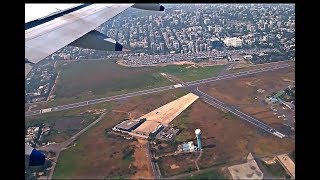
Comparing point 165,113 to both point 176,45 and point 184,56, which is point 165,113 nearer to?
point 184,56

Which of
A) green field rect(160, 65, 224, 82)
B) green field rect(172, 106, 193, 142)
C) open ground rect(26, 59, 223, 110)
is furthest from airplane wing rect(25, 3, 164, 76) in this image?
green field rect(160, 65, 224, 82)

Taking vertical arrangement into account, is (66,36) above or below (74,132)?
above

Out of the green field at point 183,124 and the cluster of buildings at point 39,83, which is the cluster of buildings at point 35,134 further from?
the green field at point 183,124

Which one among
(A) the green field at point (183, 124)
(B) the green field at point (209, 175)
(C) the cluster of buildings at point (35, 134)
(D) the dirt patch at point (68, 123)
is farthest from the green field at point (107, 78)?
(B) the green field at point (209, 175)

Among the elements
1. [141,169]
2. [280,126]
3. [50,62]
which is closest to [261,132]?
[280,126]

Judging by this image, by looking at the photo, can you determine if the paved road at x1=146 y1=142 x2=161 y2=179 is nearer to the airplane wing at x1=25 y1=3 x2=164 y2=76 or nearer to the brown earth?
the airplane wing at x1=25 y1=3 x2=164 y2=76
